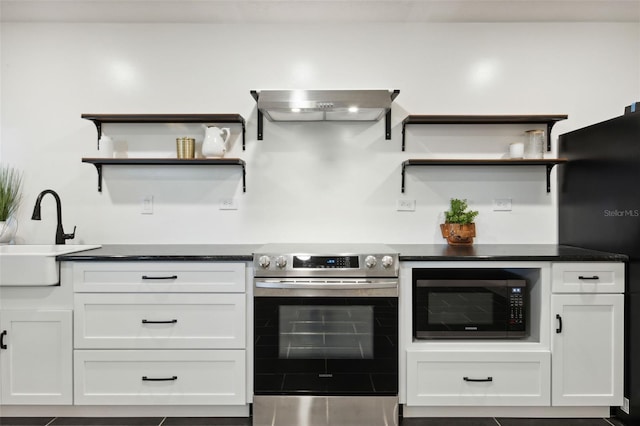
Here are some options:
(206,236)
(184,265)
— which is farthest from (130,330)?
(206,236)

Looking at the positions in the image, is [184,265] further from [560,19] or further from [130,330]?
[560,19]

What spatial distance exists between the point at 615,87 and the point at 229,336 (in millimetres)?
2956

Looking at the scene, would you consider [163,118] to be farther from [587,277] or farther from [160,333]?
[587,277]

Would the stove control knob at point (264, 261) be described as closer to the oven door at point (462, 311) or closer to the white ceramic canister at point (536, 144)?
the oven door at point (462, 311)

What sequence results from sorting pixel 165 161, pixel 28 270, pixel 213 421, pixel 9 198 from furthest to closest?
pixel 9 198 < pixel 165 161 < pixel 213 421 < pixel 28 270

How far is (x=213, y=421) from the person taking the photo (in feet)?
6.93

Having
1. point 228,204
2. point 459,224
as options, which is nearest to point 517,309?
point 459,224

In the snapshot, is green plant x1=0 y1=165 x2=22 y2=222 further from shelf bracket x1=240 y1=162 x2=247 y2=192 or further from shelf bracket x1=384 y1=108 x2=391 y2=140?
shelf bracket x1=384 y1=108 x2=391 y2=140

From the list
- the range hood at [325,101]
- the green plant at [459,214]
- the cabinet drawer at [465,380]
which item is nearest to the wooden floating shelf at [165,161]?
the range hood at [325,101]

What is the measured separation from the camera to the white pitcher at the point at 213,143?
2469mm

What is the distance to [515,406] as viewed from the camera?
82.7 inches

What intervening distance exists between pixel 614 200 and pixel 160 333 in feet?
8.25

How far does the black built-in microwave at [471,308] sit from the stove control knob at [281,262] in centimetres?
69

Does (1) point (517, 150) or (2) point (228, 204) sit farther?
(2) point (228, 204)
